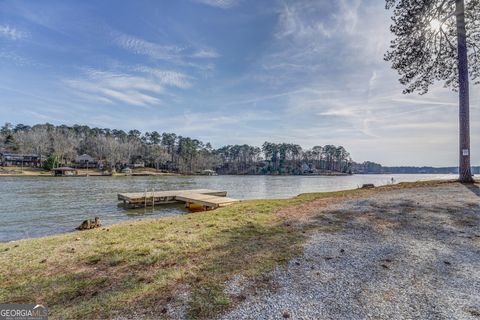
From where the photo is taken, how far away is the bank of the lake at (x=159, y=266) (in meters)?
2.93

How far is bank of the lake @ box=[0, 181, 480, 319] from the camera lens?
9.62 feet

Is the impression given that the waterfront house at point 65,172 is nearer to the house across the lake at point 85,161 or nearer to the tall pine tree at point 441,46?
the house across the lake at point 85,161

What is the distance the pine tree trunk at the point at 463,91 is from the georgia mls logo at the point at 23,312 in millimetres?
15856

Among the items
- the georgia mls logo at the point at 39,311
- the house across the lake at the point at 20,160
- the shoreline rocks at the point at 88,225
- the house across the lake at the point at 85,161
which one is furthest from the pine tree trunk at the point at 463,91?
the house across the lake at the point at 20,160

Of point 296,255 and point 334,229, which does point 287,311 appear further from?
point 334,229

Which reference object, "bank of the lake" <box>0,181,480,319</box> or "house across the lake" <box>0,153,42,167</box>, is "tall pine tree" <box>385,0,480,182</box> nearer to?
"bank of the lake" <box>0,181,480,319</box>

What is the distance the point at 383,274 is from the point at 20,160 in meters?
88.8

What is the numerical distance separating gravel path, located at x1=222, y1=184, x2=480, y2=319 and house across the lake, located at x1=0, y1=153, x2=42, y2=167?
8550 cm

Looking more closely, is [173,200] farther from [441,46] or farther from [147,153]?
[147,153]

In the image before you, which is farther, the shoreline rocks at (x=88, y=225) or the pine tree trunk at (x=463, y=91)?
the pine tree trunk at (x=463, y=91)

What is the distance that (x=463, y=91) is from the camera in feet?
38.3

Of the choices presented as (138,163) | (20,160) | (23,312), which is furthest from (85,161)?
(23,312)

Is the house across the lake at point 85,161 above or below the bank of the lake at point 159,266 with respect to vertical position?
above

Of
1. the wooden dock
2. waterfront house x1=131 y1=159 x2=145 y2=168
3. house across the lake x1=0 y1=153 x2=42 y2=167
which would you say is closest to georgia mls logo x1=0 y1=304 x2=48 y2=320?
the wooden dock
